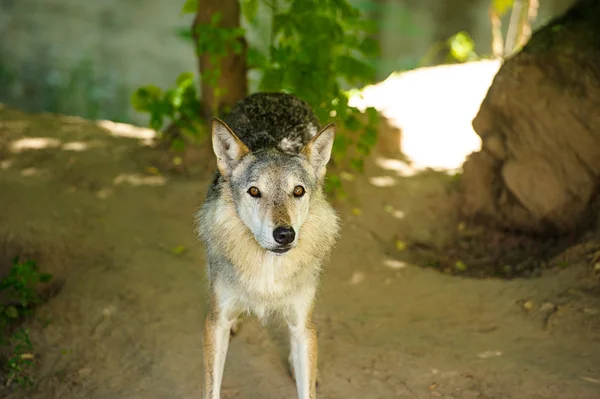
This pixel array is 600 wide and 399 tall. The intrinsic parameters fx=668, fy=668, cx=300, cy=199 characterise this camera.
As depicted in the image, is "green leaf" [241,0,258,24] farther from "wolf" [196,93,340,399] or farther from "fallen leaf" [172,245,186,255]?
"wolf" [196,93,340,399]

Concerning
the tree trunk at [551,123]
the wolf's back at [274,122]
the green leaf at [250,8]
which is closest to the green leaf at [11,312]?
the wolf's back at [274,122]

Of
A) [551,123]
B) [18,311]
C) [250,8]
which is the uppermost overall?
[250,8]

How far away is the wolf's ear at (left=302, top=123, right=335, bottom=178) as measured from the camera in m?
4.75

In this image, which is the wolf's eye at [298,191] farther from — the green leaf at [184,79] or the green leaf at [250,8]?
the green leaf at [184,79]

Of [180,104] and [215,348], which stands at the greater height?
[180,104]

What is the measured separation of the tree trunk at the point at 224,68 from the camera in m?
8.09

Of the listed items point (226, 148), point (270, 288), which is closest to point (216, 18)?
point (226, 148)

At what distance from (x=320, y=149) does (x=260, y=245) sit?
859 mm

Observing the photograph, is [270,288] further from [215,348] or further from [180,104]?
[180,104]

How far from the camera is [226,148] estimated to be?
4754mm

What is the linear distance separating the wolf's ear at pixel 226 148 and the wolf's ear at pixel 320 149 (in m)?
0.44

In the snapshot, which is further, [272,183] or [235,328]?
[235,328]

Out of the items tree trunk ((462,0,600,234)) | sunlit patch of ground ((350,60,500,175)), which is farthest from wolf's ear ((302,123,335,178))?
sunlit patch of ground ((350,60,500,175))

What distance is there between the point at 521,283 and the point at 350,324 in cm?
181
